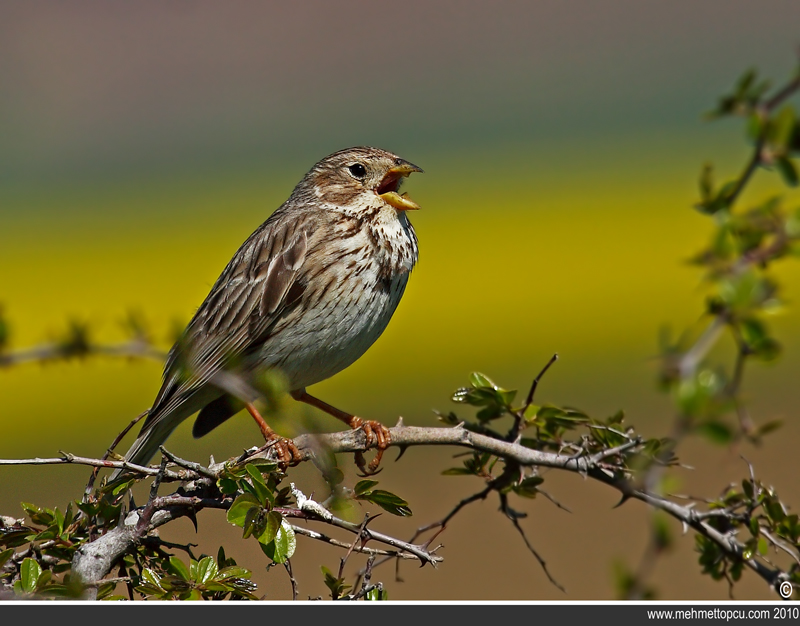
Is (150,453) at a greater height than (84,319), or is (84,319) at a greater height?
(84,319)

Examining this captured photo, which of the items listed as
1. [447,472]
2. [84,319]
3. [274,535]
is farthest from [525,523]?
[84,319]

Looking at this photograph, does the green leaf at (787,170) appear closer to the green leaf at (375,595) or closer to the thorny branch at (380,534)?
the thorny branch at (380,534)

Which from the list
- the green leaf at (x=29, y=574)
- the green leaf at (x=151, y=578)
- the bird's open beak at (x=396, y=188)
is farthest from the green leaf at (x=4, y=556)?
the bird's open beak at (x=396, y=188)

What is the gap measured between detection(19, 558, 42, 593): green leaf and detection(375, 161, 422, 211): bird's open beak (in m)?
2.90

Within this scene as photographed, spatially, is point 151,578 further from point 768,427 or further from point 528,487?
point 768,427

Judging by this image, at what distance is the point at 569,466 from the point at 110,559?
5.77 ft

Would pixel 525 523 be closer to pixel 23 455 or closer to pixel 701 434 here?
pixel 23 455

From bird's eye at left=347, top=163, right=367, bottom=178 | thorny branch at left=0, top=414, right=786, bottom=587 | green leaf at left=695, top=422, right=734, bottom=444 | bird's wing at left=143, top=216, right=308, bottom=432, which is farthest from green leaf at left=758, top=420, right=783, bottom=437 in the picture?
bird's eye at left=347, top=163, right=367, bottom=178

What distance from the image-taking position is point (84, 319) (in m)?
2.14

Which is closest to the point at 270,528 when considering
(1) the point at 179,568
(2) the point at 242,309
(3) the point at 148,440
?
(1) the point at 179,568

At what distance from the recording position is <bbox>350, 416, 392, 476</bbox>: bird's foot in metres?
4.23

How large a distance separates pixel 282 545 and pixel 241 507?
0.21 metres

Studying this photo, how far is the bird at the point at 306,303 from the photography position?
465 cm

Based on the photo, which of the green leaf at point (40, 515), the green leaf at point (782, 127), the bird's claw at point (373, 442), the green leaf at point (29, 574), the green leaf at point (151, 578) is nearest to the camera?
the green leaf at point (782, 127)
